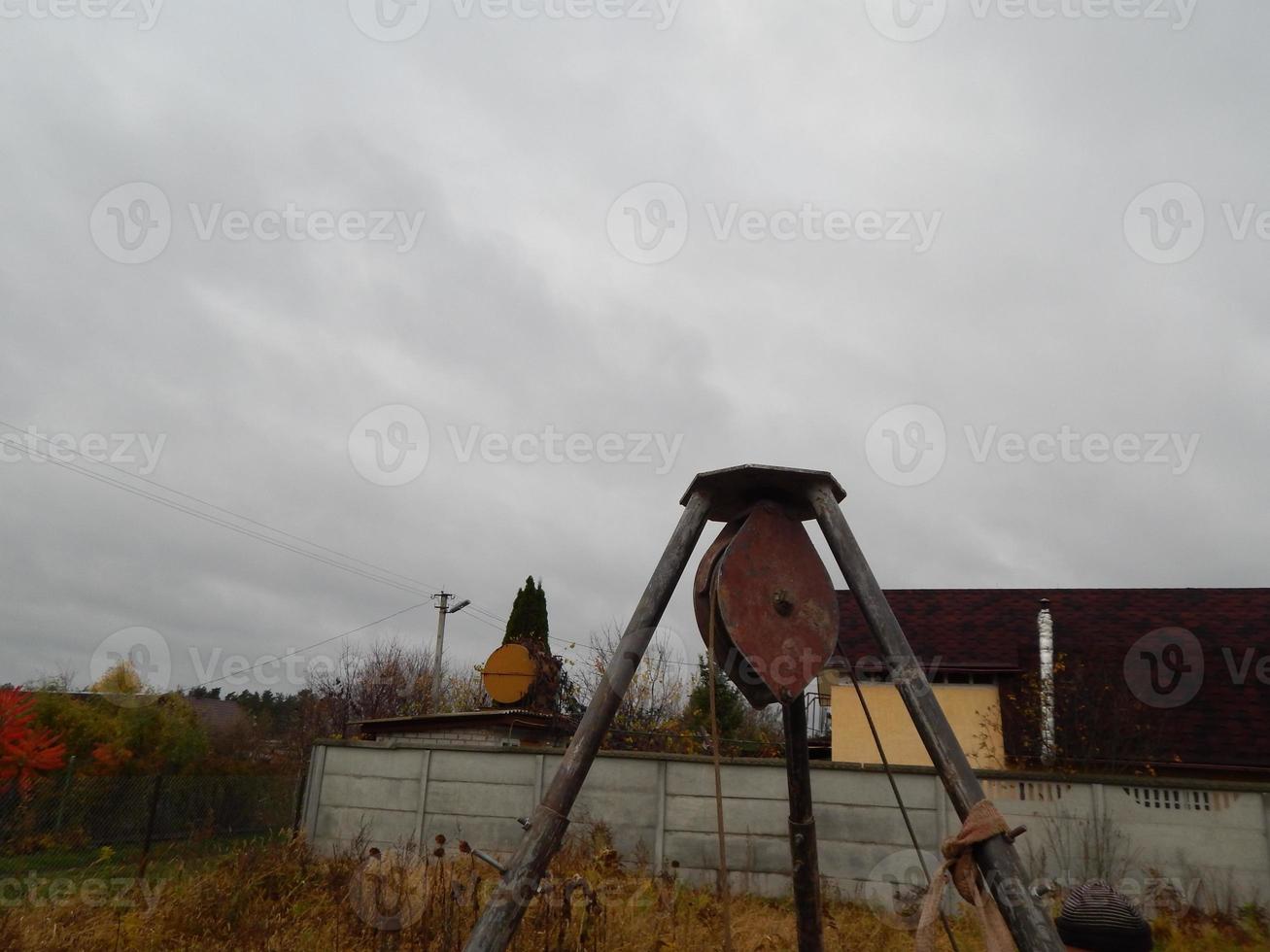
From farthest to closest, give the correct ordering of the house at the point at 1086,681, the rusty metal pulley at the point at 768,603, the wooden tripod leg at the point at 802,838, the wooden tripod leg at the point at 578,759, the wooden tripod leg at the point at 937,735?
the house at the point at 1086,681
the wooden tripod leg at the point at 802,838
the rusty metal pulley at the point at 768,603
the wooden tripod leg at the point at 578,759
the wooden tripod leg at the point at 937,735

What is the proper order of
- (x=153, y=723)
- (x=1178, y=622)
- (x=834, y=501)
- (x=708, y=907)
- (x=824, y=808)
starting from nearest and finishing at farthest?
(x=834, y=501)
(x=708, y=907)
(x=824, y=808)
(x=1178, y=622)
(x=153, y=723)

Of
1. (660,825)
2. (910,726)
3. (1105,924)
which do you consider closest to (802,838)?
(1105,924)

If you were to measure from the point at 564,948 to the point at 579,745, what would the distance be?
3.01 m

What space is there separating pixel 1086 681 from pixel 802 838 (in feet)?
38.6

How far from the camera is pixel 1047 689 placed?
14.0 m

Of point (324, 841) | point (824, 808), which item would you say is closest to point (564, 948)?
point (824, 808)

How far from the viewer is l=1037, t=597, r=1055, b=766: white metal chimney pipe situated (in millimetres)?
13508

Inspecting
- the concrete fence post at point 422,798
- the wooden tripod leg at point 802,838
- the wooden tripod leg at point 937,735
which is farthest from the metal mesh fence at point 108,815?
the wooden tripod leg at point 937,735

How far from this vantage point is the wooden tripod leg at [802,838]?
384 cm

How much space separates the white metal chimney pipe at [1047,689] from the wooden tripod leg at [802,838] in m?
11.0

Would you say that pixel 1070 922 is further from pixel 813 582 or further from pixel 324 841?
pixel 324 841

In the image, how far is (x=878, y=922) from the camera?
8117 millimetres

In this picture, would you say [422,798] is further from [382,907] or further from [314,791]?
[382,907]

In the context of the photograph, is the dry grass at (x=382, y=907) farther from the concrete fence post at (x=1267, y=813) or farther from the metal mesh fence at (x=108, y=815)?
the metal mesh fence at (x=108, y=815)
